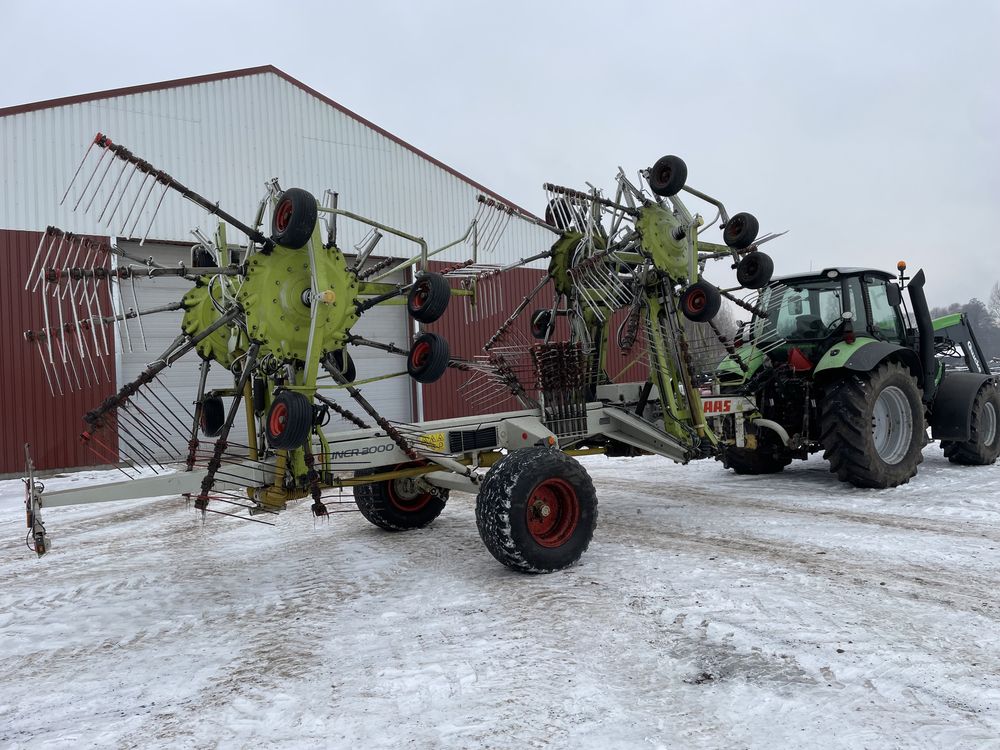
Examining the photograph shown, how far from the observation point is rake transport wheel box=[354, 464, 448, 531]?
18.6ft

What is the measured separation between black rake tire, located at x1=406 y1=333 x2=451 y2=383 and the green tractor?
2858mm

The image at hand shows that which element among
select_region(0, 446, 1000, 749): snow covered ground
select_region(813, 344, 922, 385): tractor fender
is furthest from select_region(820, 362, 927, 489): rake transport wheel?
select_region(0, 446, 1000, 749): snow covered ground

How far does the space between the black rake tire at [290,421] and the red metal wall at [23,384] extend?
7.73 meters

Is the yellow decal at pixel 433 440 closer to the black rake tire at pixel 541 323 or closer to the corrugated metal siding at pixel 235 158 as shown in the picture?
the black rake tire at pixel 541 323

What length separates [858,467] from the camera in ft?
21.7

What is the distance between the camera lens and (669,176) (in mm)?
5484

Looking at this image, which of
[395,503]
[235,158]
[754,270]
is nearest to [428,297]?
[395,503]

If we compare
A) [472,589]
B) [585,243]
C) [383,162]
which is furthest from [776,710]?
[383,162]

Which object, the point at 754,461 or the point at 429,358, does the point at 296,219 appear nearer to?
the point at 429,358

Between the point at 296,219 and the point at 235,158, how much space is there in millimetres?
9302

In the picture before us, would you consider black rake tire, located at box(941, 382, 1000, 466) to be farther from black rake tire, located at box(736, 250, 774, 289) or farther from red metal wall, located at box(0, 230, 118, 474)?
red metal wall, located at box(0, 230, 118, 474)

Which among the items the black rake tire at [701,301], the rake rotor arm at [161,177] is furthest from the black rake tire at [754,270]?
the rake rotor arm at [161,177]

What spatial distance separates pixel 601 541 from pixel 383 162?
401 inches

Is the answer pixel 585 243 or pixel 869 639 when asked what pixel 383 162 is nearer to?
pixel 585 243
